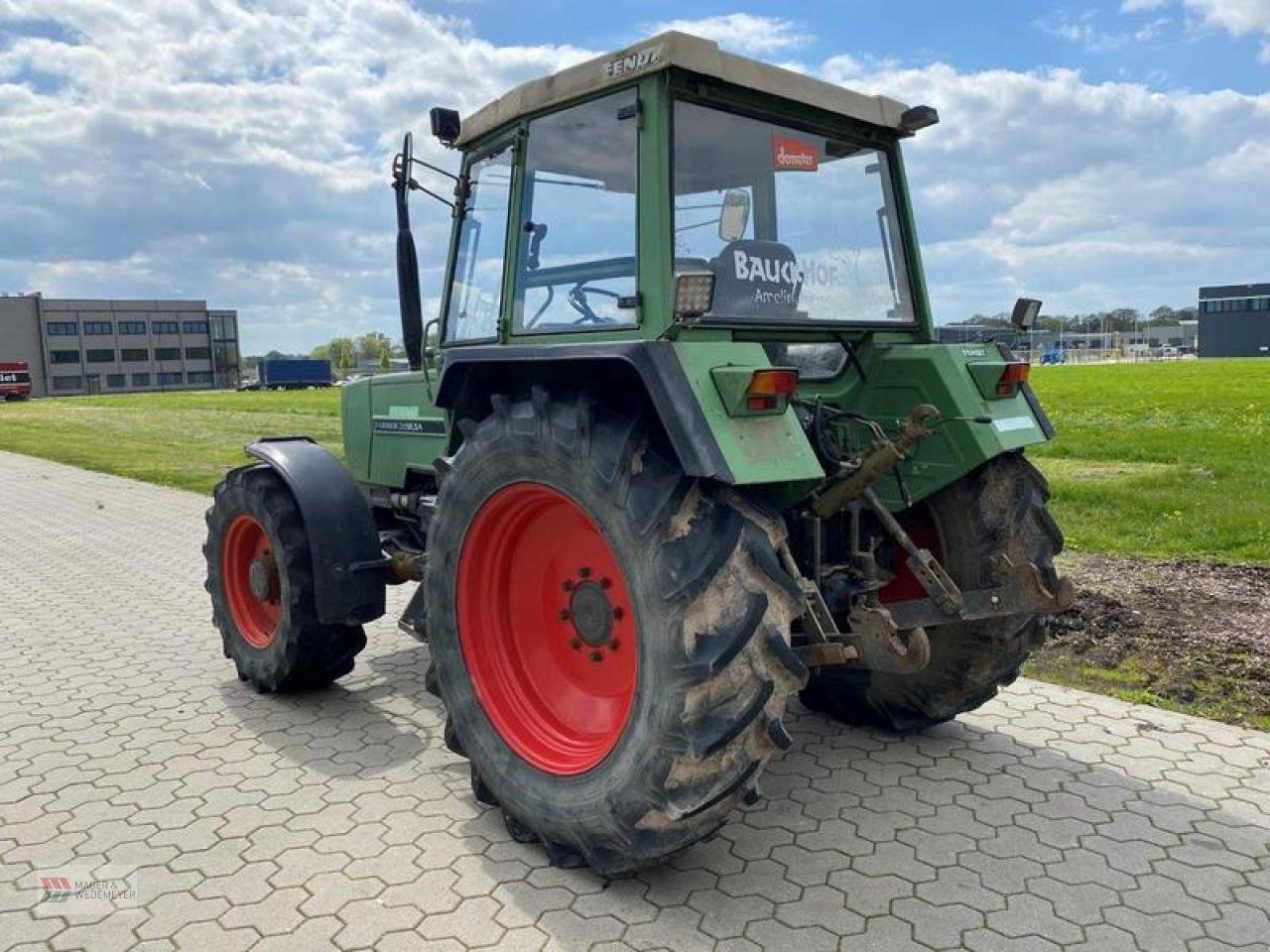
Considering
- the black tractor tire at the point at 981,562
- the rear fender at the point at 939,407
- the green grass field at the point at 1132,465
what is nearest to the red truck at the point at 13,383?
the green grass field at the point at 1132,465

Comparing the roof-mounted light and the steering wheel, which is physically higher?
the roof-mounted light

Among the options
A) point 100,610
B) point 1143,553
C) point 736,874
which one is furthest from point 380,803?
point 1143,553

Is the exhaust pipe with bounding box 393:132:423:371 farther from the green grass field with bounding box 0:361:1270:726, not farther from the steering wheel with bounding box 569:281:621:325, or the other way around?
the green grass field with bounding box 0:361:1270:726

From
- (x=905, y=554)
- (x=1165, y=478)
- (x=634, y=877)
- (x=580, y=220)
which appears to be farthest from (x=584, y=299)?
(x=1165, y=478)

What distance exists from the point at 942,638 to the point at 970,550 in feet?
1.36

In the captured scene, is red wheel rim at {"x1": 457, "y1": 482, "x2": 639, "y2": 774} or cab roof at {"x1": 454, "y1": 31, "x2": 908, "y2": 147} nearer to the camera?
cab roof at {"x1": 454, "y1": 31, "x2": 908, "y2": 147}

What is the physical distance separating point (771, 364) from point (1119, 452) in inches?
456

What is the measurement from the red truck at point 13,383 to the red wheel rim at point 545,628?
214 ft

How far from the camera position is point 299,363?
69188 millimetres

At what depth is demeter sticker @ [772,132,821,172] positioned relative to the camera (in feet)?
12.4

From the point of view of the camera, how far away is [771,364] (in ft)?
10.9

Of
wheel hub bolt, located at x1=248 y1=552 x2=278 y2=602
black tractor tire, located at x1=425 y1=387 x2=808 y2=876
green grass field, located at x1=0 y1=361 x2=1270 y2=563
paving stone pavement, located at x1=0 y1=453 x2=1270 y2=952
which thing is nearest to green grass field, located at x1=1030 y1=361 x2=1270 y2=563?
green grass field, located at x1=0 y1=361 x2=1270 y2=563

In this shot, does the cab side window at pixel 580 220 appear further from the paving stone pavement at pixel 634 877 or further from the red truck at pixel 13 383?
the red truck at pixel 13 383

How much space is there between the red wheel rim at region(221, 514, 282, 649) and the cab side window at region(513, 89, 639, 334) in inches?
88.2
